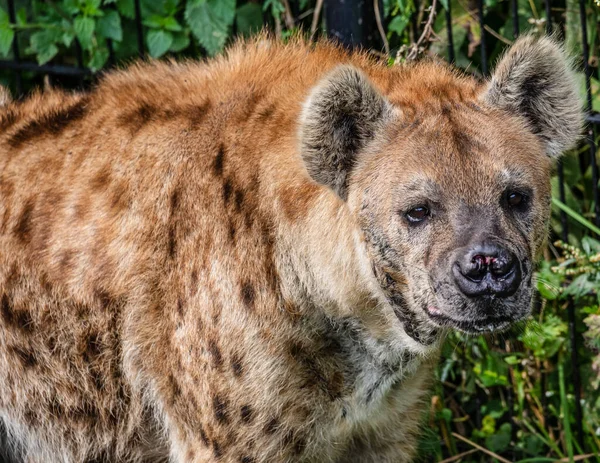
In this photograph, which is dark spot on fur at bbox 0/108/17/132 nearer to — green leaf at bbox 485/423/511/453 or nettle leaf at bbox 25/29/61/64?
nettle leaf at bbox 25/29/61/64

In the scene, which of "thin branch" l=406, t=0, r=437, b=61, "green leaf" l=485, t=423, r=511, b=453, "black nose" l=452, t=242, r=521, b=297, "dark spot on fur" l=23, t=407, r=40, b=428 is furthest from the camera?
"green leaf" l=485, t=423, r=511, b=453

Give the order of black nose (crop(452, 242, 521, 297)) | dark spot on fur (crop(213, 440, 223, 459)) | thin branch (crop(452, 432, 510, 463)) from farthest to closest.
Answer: thin branch (crop(452, 432, 510, 463))
dark spot on fur (crop(213, 440, 223, 459))
black nose (crop(452, 242, 521, 297))

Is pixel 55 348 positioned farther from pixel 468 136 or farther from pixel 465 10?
pixel 465 10

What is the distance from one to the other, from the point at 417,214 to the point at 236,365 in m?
0.68

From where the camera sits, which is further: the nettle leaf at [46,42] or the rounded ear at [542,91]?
the nettle leaf at [46,42]

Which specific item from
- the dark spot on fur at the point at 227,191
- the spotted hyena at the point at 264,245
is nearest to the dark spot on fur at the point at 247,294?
the spotted hyena at the point at 264,245

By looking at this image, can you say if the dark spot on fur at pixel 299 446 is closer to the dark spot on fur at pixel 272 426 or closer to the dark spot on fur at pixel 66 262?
the dark spot on fur at pixel 272 426

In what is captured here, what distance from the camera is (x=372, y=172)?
9.49 feet

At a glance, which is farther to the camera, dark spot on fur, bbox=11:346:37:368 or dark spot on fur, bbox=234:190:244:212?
dark spot on fur, bbox=11:346:37:368

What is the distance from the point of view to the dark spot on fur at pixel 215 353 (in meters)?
3.01

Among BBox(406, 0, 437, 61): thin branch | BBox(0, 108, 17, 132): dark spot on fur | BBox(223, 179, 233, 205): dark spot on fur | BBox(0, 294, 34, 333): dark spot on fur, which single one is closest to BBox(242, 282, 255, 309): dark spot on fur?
BBox(223, 179, 233, 205): dark spot on fur

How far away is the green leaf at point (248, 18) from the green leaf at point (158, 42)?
327 mm

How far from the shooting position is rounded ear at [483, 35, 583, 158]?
2938mm

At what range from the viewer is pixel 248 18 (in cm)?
476
